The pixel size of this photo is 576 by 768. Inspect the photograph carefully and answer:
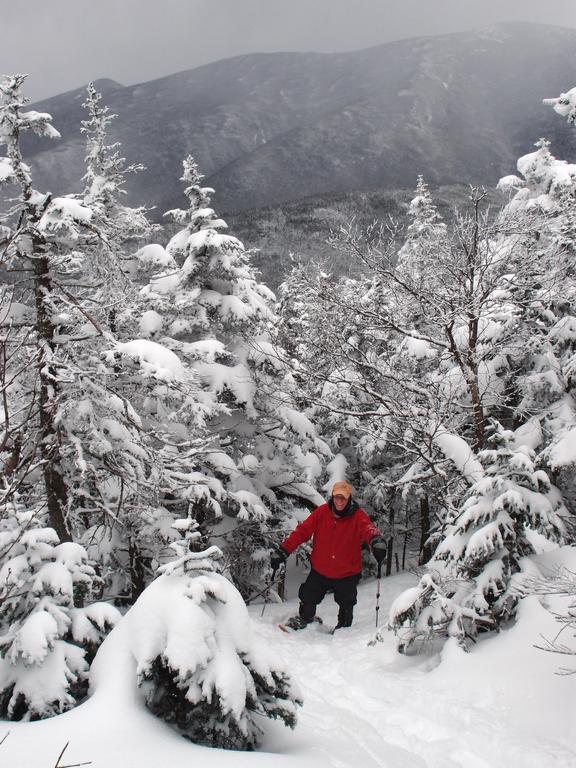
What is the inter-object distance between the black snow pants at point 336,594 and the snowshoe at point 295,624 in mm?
67

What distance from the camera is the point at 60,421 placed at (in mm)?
6820

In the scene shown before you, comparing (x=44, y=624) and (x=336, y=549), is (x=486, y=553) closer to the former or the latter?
(x=336, y=549)

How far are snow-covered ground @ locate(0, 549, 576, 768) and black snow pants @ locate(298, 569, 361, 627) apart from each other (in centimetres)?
80

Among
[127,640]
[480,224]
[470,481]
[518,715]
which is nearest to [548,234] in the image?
[480,224]

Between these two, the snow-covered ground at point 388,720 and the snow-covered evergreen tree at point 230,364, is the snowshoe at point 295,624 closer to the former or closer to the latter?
the snow-covered ground at point 388,720

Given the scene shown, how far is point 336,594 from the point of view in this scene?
7699mm

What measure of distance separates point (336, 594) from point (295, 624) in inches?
28.3

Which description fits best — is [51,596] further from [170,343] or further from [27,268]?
[170,343]

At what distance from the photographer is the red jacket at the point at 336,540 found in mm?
7539

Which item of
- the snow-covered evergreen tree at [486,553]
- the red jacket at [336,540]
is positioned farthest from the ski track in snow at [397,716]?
the red jacket at [336,540]

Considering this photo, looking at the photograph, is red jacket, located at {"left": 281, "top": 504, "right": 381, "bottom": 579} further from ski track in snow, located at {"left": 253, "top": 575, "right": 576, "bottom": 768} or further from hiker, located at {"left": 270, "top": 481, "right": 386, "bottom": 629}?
ski track in snow, located at {"left": 253, "top": 575, "right": 576, "bottom": 768}

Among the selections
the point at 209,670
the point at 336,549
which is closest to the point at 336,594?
the point at 336,549

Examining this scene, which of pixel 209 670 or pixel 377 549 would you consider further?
pixel 377 549

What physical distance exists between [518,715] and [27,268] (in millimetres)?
7257
